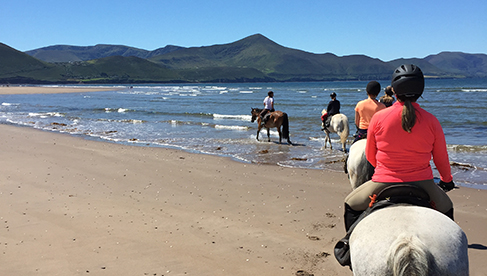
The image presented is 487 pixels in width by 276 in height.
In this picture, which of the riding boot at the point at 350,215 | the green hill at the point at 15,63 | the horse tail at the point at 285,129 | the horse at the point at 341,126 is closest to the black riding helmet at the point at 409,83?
the riding boot at the point at 350,215

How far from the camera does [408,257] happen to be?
2496 millimetres

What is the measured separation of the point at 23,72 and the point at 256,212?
6930 inches

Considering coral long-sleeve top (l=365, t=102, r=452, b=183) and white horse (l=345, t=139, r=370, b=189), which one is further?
white horse (l=345, t=139, r=370, b=189)

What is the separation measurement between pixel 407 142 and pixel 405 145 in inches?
1.0

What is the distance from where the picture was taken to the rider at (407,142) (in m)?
2.93

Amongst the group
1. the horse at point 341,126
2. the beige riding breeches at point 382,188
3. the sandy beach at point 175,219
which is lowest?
the sandy beach at point 175,219

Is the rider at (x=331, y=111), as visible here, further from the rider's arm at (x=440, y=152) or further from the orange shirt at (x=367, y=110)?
the rider's arm at (x=440, y=152)

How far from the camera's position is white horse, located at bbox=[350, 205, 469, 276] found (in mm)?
2490

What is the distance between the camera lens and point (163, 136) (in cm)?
1873

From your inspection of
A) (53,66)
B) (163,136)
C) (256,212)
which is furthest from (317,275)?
(53,66)

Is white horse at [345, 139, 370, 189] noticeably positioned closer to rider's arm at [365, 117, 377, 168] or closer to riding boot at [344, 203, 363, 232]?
riding boot at [344, 203, 363, 232]

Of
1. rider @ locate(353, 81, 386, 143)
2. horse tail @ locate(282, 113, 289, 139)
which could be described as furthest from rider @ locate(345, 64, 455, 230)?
horse tail @ locate(282, 113, 289, 139)

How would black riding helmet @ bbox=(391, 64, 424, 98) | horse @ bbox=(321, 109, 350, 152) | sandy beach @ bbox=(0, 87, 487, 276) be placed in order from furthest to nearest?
1. horse @ bbox=(321, 109, 350, 152)
2. sandy beach @ bbox=(0, 87, 487, 276)
3. black riding helmet @ bbox=(391, 64, 424, 98)

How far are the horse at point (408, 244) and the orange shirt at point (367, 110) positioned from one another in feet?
12.9
